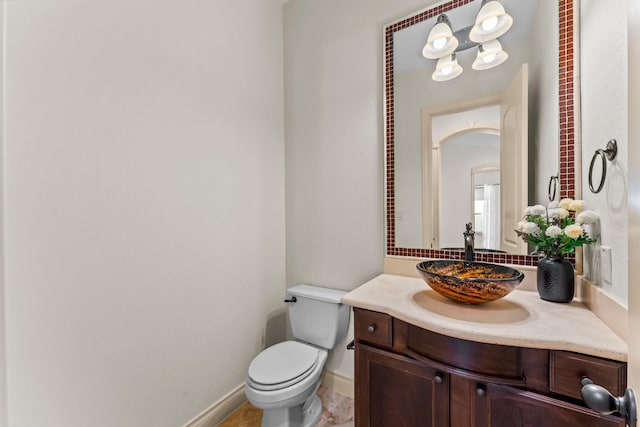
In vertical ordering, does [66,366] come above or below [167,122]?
below

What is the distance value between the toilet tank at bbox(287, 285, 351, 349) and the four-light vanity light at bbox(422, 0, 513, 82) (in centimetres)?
143

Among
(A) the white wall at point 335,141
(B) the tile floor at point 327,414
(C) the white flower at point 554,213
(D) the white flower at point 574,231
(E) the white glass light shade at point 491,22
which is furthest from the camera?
(A) the white wall at point 335,141

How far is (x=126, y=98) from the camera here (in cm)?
122

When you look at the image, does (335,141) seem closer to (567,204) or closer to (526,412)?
(567,204)

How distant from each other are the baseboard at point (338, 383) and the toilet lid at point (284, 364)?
0.34 m

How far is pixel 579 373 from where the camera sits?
750mm

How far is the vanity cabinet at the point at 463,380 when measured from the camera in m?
0.76

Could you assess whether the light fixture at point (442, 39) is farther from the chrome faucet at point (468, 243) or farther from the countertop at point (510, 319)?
the countertop at point (510, 319)

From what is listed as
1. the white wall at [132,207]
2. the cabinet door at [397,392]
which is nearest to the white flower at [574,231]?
the cabinet door at [397,392]

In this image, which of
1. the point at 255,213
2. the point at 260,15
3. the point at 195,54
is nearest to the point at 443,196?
the point at 255,213

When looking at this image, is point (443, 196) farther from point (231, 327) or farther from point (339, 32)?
point (231, 327)

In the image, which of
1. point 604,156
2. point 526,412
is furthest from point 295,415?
point 604,156

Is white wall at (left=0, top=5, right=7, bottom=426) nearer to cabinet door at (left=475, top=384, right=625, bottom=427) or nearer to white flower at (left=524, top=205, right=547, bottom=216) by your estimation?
cabinet door at (left=475, top=384, right=625, bottom=427)

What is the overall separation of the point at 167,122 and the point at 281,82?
0.99 m
